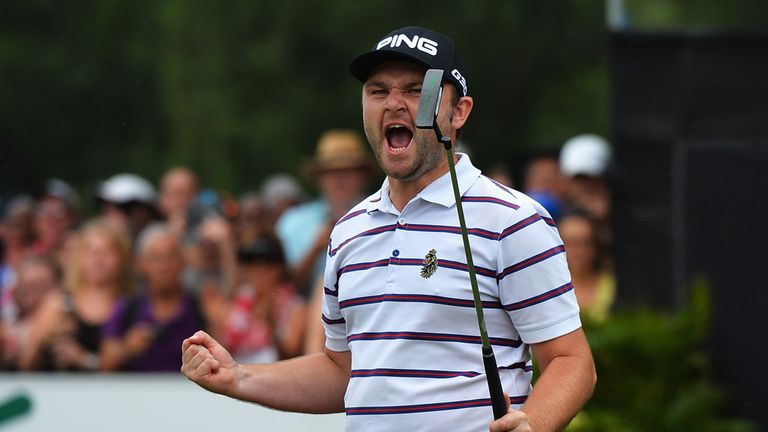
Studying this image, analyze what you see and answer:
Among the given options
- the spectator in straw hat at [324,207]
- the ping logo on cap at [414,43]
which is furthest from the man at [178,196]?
the ping logo on cap at [414,43]

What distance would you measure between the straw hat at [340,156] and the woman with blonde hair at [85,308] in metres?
1.33

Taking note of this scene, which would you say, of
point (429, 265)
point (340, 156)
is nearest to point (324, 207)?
point (340, 156)

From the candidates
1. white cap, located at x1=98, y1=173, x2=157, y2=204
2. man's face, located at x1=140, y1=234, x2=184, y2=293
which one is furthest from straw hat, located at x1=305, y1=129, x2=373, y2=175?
white cap, located at x1=98, y1=173, x2=157, y2=204

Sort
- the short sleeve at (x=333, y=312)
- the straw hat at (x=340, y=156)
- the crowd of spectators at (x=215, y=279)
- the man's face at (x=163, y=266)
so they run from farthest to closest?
the straw hat at (x=340, y=156) < the man's face at (x=163, y=266) < the crowd of spectators at (x=215, y=279) < the short sleeve at (x=333, y=312)

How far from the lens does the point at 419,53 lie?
3990mm

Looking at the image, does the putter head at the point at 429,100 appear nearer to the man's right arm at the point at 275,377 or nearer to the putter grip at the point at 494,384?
the putter grip at the point at 494,384

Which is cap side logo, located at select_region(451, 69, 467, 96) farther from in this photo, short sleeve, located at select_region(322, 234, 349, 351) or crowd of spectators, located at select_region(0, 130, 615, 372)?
crowd of spectators, located at select_region(0, 130, 615, 372)

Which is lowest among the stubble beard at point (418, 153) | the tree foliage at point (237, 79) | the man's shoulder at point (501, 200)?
the man's shoulder at point (501, 200)

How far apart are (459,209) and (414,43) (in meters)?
0.51

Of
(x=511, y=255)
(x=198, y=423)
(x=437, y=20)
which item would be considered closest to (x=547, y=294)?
(x=511, y=255)

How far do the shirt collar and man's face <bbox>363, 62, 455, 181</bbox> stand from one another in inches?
1.9

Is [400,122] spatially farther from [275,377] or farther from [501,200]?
[275,377]

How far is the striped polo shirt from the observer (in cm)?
394

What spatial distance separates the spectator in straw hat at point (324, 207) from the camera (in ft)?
30.7
